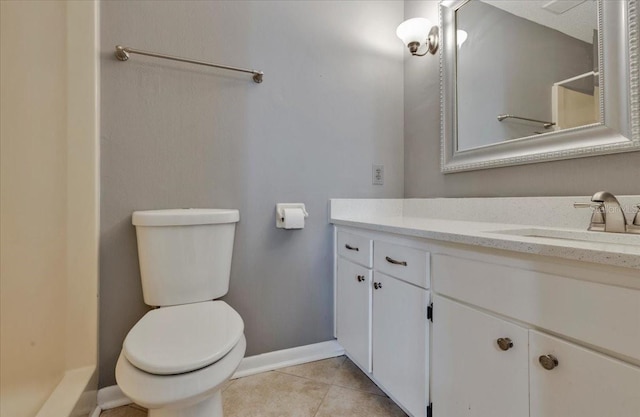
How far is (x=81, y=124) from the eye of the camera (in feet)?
3.84

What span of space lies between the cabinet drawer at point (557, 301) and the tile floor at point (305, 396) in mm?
729

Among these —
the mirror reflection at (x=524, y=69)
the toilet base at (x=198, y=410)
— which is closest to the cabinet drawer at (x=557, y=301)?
the mirror reflection at (x=524, y=69)

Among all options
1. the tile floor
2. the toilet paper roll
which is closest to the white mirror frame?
the toilet paper roll

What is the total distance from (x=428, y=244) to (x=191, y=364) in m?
0.79

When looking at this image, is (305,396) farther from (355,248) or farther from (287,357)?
(355,248)

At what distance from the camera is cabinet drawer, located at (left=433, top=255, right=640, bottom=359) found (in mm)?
541

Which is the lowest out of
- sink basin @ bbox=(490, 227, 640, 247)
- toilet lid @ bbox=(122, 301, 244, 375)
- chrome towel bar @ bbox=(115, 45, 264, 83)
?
toilet lid @ bbox=(122, 301, 244, 375)

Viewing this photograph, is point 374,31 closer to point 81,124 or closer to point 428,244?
point 428,244

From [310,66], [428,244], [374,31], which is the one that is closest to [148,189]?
[310,66]

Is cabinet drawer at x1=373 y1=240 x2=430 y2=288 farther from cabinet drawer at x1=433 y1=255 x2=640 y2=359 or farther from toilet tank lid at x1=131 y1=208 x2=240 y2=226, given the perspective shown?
toilet tank lid at x1=131 y1=208 x2=240 y2=226

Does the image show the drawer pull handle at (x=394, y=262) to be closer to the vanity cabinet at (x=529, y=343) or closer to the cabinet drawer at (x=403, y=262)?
the cabinet drawer at (x=403, y=262)

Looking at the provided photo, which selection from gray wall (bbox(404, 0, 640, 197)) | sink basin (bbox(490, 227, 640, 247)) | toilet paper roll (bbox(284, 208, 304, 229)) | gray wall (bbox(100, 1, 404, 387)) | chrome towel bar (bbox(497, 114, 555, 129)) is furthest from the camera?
toilet paper roll (bbox(284, 208, 304, 229))

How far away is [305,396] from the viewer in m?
1.30

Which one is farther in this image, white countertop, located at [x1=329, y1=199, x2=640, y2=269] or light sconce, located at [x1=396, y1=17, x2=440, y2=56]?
light sconce, located at [x1=396, y1=17, x2=440, y2=56]
